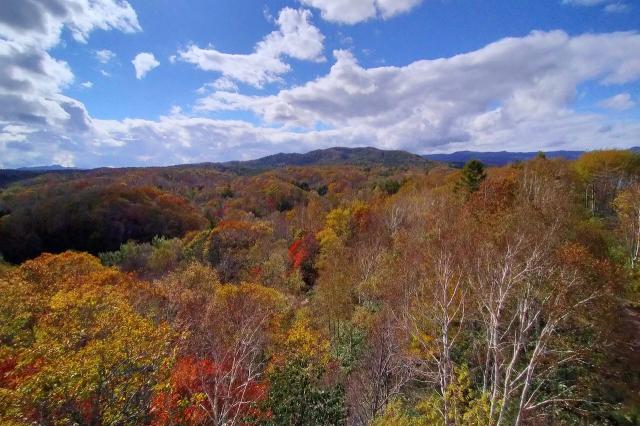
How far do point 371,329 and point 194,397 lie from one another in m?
13.3

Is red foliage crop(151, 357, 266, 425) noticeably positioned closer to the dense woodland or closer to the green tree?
the dense woodland

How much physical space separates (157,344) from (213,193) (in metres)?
136

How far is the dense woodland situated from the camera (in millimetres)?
12156

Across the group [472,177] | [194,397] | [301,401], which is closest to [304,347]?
[301,401]

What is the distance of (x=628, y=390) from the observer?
59.1 feet

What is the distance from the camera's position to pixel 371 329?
83.5 ft

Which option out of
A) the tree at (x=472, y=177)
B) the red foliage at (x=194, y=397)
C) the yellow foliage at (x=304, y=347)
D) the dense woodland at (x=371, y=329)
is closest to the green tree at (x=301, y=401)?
the dense woodland at (x=371, y=329)

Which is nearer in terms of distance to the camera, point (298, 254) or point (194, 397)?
point (194, 397)

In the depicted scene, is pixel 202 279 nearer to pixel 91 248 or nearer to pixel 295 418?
pixel 295 418

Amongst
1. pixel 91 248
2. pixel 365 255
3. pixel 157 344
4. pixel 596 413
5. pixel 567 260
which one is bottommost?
pixel 91 248

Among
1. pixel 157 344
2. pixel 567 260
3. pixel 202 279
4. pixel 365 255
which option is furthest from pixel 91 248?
pixel 567 260

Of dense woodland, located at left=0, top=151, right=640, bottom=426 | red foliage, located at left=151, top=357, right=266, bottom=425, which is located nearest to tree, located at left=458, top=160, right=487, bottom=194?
dense woodland, located at left=0, top=151, right=640, bottom=426

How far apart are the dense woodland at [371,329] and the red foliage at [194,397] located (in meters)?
0.13

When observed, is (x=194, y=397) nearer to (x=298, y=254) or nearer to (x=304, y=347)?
(x=304, y=347)
